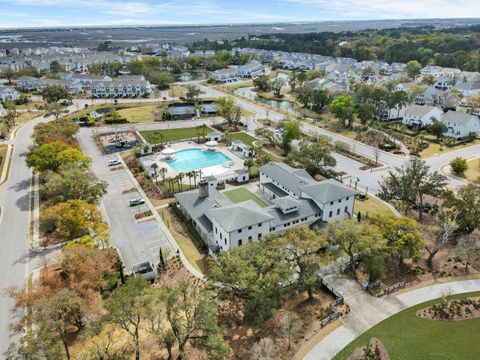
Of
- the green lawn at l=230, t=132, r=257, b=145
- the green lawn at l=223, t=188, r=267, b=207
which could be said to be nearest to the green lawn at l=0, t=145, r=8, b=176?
the green lawn at l=223, t=188, r=267, b=207

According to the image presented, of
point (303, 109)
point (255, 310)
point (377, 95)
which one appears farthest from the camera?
point (303, 109)

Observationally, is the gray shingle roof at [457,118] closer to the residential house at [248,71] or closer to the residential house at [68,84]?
the residential house at [248,71]

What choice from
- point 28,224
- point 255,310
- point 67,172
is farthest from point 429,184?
point 28,224

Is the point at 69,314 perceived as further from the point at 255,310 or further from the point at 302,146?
the point at 302,146

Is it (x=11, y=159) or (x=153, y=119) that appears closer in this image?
(x=11, y=159)

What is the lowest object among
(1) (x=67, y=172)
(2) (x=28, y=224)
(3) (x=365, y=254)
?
(2) (x=28, y=224)

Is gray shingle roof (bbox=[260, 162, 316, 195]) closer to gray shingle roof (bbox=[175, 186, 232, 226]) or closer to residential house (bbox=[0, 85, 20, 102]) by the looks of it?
gray shingle roof (bbox=[175, 186, 232, 226])
